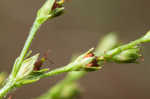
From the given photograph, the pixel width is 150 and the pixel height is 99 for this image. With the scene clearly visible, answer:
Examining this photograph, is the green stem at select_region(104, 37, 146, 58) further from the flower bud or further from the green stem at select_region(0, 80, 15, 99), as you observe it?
the green stem at select_region(0, 80, 15, 99)

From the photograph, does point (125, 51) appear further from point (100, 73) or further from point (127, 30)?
point (127, 30)

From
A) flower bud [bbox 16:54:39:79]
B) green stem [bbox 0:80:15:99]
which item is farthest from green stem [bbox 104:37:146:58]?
green stem [bbox 0:80:15:99]

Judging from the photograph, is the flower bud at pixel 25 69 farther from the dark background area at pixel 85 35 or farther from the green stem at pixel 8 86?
the dark background area at pixel 85 35

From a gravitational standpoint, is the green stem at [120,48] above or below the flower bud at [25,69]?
above

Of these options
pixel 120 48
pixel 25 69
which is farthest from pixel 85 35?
pixel 25 69

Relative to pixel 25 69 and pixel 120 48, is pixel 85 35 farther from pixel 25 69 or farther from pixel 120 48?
pixel 25 69

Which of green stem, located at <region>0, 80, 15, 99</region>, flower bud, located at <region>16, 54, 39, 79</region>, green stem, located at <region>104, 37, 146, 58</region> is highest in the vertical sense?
green stem, located at <region>104, 37, 146, 58</region>

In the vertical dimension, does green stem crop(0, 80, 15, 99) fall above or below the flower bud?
below

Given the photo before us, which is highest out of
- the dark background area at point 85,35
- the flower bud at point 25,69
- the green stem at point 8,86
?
the dark background area at point 85,35

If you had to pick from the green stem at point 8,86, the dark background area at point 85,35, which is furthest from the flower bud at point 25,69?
the dark background area at point 85,35
